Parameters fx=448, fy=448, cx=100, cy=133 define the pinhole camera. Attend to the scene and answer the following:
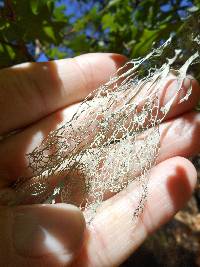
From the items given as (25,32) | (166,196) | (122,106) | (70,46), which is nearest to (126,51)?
(70,46)

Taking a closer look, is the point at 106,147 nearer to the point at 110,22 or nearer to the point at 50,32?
the point at 50,32

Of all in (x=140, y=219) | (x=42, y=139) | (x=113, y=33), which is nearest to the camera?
(x=140, y=219)

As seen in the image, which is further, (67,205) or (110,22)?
(110,22)

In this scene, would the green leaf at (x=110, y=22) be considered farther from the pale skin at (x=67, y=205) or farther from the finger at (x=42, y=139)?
the finger at (x=42, y=139)

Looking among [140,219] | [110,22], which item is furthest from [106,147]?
[110,22]

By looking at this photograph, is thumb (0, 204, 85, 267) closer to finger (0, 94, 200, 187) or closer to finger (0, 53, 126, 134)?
finger (0, 94, 200, 187)

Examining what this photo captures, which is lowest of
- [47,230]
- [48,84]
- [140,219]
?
[140,219]

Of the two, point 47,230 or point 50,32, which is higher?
point 50,32

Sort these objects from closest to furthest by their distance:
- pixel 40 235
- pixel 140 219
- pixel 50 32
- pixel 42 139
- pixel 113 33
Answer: pixel 40 235 < pixel 140 219 < pixel 42 139 < pixel 50 32 < pixel 113 33
